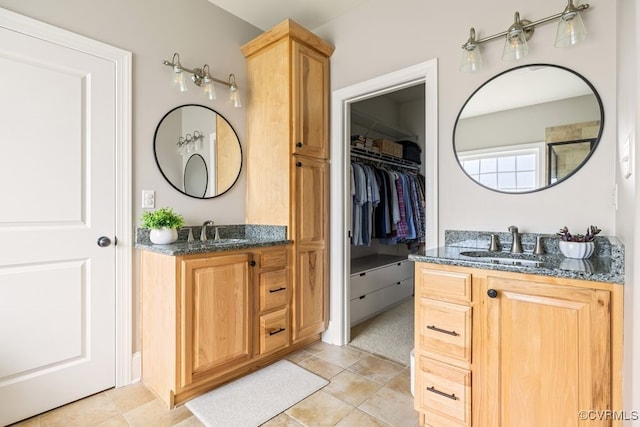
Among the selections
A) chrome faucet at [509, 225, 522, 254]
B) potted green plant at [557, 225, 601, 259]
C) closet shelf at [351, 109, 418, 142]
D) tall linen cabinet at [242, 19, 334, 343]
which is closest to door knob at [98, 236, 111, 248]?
tall linen cabinet at [242, 19, 334, 343]

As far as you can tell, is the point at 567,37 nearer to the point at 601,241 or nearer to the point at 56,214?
the point at 601,241

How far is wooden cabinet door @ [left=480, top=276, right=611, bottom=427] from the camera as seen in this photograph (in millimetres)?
1126

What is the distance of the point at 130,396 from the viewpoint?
184 cm

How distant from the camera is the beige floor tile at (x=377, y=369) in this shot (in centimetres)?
205

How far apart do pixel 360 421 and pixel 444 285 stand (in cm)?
85

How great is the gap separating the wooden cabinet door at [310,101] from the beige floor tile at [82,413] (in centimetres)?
195

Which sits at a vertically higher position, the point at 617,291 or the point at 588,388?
the point at 617,291

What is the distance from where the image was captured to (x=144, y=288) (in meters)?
1.98

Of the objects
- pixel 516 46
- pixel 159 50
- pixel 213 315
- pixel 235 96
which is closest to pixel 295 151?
pixel 235 96

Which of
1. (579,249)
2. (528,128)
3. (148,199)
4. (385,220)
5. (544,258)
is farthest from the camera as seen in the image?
(385,220)

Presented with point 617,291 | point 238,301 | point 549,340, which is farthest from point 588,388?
point 238,301

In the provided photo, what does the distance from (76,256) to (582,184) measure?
2776 mm

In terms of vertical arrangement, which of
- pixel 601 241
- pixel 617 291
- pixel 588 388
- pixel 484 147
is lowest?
pixel 588 388

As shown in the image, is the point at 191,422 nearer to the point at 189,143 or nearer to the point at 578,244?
the point at 189,143
